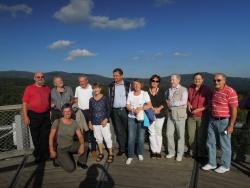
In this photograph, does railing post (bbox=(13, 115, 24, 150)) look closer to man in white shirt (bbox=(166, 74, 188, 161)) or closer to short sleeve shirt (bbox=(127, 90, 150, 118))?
short sleeve shirt (bbox=(127, 90, 150, 118))

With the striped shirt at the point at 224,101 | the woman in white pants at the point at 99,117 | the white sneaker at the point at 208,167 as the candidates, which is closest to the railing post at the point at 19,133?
the woman in white pants at the point at 99,117

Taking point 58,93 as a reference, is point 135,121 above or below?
below

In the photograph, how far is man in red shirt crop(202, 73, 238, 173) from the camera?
17.1 ft

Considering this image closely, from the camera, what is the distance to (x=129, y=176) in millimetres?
5492

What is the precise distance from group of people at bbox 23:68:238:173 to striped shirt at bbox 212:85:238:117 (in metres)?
0.24

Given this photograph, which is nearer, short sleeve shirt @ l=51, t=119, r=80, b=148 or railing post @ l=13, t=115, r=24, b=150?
short sleeve shirt @ l=51, t=119, r=80, b=148

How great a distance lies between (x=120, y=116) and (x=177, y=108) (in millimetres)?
1217

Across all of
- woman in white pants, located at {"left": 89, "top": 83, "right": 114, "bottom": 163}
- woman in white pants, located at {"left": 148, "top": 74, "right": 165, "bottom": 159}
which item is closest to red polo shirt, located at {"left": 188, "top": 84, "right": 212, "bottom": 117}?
woman in white pants, located at {"left": 148, "top": 74, "right": 165, "bottom": 159}

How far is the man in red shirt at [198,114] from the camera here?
5.88 m

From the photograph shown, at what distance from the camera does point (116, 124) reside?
261 inches

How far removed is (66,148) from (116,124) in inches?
45.2

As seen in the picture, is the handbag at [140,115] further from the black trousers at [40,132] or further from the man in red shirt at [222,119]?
the black trousers at [40,132]

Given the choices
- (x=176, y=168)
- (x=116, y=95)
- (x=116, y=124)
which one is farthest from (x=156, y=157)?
(x=116, y=95)

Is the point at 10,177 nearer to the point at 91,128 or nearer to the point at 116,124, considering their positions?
the point at 91,128
